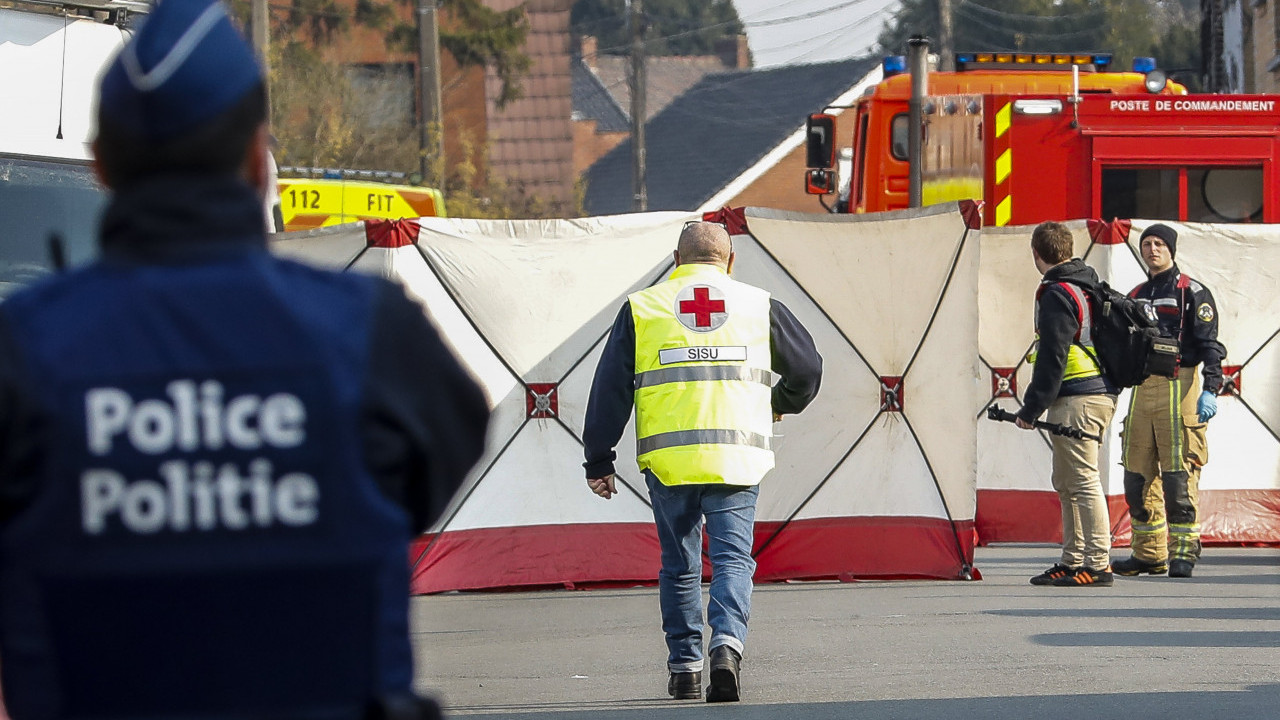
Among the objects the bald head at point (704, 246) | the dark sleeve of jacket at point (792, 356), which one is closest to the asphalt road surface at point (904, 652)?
the dark sleeve of jacket at point (792, 356)

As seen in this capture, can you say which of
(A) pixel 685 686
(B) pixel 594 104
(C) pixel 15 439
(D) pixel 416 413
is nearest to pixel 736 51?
(B) pixel 594 104

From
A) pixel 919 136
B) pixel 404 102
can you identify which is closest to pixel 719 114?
pixel 404 102

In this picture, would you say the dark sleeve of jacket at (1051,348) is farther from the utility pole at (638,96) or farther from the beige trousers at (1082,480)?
the utility pole at (638,96)

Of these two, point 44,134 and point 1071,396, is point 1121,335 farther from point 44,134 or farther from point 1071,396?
point 44,134

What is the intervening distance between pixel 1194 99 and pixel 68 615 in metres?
12.4

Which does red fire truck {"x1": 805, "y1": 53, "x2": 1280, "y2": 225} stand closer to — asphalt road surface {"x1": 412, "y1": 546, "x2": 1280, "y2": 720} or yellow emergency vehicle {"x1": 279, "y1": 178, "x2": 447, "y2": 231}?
asphalt road surface {"x1": 412, "y1": 546, "x2": 1280, "y2": 720}

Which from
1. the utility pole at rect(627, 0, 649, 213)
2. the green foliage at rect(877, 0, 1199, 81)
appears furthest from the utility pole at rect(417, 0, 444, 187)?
the green foliage at rect(877, 0, 1199, 81)

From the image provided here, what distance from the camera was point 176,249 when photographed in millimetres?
2385

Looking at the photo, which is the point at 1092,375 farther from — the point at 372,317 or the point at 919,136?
the point at 372,317

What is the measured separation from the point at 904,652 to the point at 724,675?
1438 mm

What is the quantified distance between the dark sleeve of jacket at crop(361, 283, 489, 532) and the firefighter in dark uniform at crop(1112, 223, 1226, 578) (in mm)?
8494

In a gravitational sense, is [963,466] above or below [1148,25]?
below

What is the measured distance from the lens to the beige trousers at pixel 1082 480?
32.5 ft

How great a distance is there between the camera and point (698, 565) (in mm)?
6945
